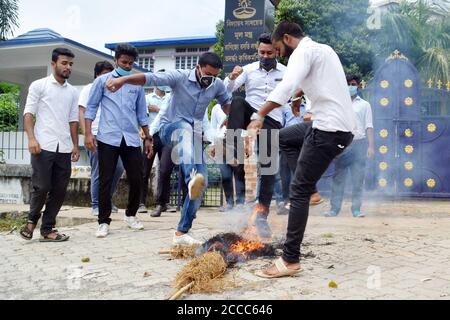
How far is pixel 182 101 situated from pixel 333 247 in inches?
83.5

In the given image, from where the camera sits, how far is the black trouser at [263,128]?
4715mm

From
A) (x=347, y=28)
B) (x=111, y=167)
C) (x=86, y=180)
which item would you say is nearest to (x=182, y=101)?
(x=111, y=167)

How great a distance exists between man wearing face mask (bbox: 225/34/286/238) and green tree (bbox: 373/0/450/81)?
7050 mm

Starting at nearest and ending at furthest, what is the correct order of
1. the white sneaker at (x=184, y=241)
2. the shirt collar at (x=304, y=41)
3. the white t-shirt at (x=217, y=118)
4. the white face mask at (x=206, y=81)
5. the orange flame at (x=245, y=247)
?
1. the shirt collar at (x=304, y=41)
2. the orange flame at (x=245, y=247)
3. the white sneaker at (x=184, y=241)
4. the white face mask at (x=206, y=81)
5. the white t-shirt at (x=217, y=118)

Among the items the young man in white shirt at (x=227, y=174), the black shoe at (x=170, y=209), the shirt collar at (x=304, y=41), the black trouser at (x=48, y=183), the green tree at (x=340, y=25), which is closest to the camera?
the shirt collar at (x=304, y=41)

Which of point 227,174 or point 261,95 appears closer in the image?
point 261,95

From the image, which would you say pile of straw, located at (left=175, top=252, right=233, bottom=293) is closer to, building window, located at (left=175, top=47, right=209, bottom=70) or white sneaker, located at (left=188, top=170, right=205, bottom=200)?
white sneaker, located at (left=188, top=170, right=205, bottom=200)

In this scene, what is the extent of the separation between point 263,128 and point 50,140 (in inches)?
92.0

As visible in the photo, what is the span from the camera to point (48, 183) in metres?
4.72

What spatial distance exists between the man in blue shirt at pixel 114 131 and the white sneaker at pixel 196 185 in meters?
1.23

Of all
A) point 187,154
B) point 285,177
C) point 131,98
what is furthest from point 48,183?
point 285,177

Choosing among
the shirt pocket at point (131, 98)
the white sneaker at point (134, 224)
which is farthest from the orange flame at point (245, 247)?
the shirt pocket at point (131, 98)

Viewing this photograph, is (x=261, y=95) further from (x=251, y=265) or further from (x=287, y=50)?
(x=251, y=265)

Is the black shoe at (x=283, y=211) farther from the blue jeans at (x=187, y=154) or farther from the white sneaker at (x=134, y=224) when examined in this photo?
the blue jeans at (x=187, y=154)
